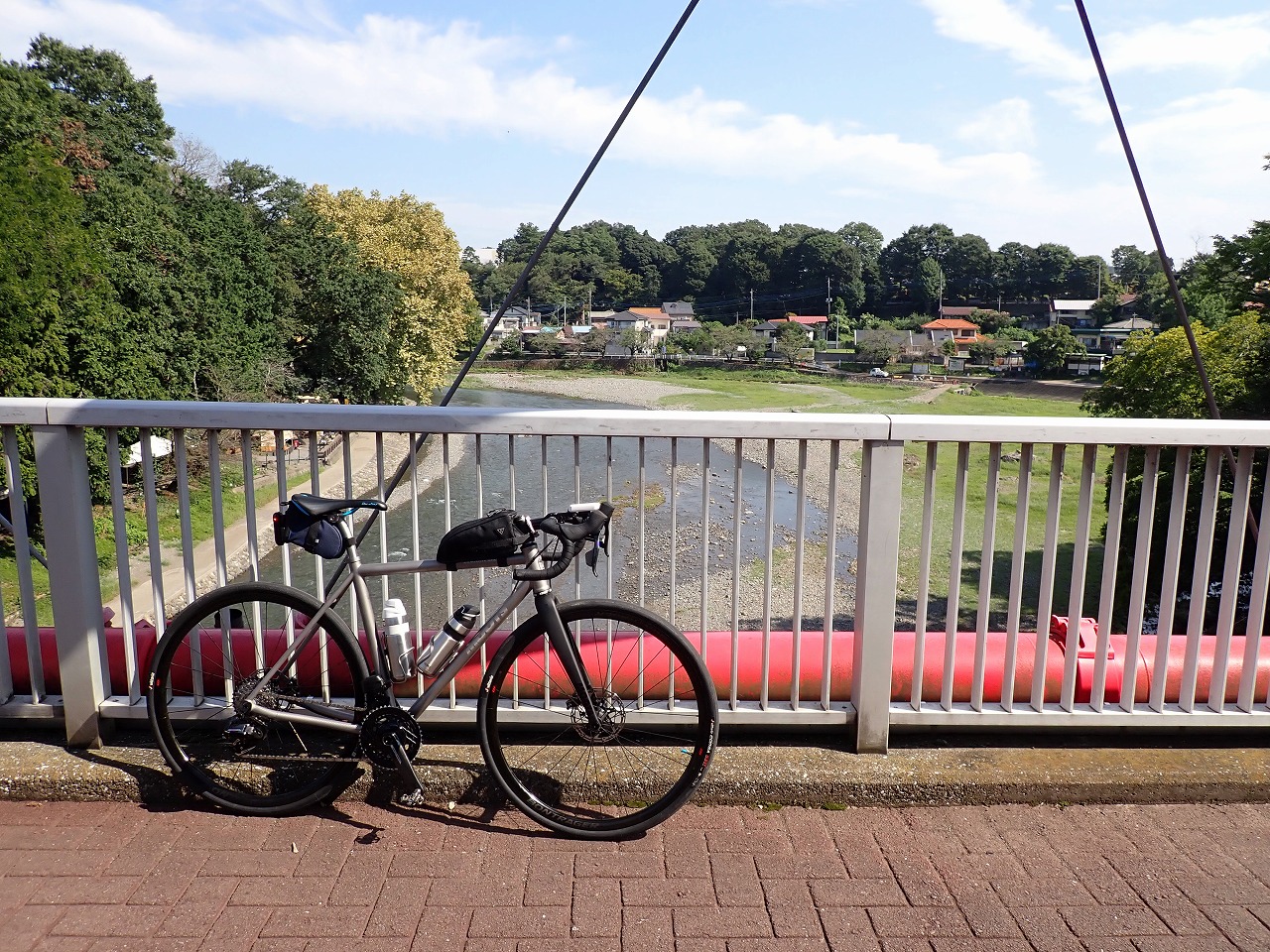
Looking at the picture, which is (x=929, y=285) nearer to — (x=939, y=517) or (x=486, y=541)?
(x=939, y=517)

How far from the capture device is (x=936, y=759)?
2.86 meters

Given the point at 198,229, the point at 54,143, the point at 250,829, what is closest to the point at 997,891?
the point at 250,829

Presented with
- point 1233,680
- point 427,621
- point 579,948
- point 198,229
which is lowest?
point 427,621

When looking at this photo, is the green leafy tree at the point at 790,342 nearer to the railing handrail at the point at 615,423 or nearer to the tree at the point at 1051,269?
the tree at the point at 1051,269

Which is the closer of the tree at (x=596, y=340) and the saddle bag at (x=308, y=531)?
the saddle bag at (x=308, y=531)

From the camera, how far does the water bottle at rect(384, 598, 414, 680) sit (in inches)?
103

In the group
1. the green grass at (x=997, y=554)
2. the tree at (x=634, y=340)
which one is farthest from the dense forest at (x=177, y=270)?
the tree at (x=634, y=340)

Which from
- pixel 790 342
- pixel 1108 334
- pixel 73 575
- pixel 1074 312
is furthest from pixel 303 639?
pixel 1074 312

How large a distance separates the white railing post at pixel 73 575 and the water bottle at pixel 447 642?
0.95 meters

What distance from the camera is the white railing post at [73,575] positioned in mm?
2729

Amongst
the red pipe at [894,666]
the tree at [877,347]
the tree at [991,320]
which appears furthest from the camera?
the tree at [991,320]

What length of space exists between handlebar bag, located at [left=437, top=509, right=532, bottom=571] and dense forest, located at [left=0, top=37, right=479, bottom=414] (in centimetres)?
2025

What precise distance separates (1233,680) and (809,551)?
23.8 meters

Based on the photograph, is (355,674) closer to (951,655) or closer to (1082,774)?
(951,655)
